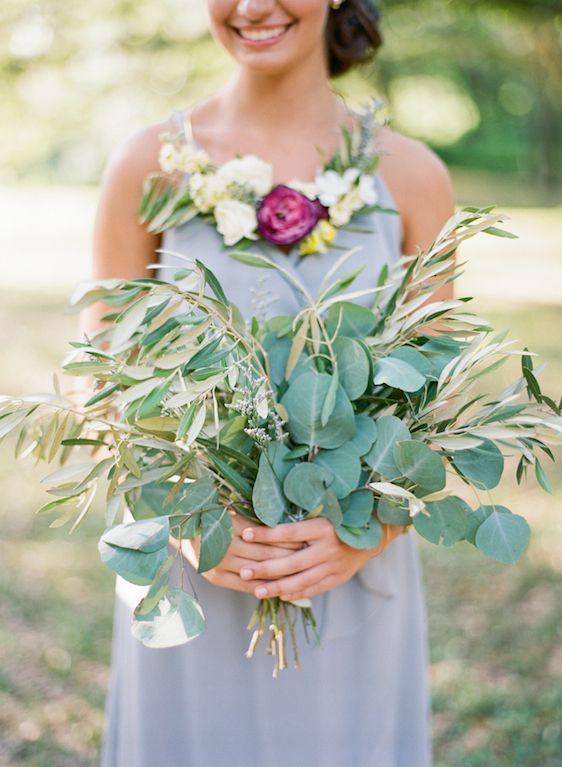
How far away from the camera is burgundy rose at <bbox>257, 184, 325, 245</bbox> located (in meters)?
1.88

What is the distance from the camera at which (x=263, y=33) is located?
185 cm

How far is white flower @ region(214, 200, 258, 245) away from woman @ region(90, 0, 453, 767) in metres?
0.05

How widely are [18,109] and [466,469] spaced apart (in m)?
8.92

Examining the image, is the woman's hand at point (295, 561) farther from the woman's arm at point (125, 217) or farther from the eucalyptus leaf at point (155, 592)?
the woman's arm at point (125, 217)

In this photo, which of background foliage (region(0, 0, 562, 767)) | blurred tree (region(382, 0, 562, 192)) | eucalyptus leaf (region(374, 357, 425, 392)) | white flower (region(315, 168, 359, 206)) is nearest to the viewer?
eucalyptus leaf (region(374, 357, 425, 392))

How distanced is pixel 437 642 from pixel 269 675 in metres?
1.82

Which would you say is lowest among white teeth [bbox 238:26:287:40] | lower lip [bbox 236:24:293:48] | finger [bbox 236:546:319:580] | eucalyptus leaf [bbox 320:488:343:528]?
finger [bbox 236:546:319:580]

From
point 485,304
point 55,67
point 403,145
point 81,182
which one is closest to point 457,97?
point 81,182

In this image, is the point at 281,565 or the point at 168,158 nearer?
the point at 281,565

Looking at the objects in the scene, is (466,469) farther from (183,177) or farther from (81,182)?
(81,182)

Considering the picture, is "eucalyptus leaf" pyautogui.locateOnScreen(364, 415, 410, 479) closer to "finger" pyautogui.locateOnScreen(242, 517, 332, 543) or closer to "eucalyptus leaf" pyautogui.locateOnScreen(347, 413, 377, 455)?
"eucalyptus leaf" pyautogui.locateOnScreen(347, 413, 377, 455)

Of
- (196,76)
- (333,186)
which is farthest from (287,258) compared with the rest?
(196,76)

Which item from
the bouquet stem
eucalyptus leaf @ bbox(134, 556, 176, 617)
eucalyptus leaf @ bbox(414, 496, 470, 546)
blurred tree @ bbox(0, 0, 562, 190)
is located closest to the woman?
the bouquet stem

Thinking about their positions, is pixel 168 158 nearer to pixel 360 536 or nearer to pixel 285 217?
pixel 285 217
